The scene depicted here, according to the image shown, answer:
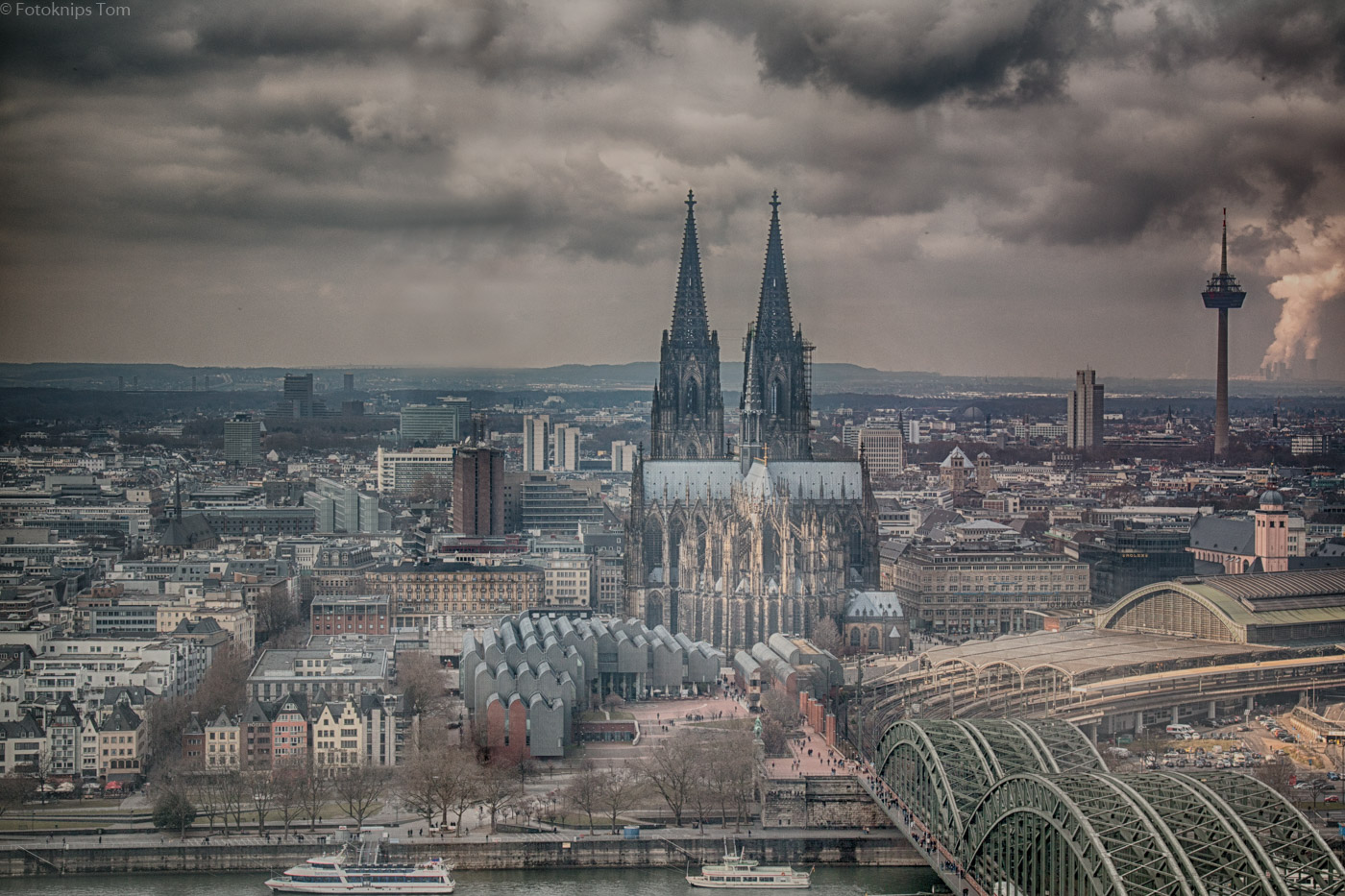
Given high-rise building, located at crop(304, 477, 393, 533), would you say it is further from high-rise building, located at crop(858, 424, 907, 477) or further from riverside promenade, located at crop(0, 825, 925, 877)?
riverside promenade, located at crop(0, 825, 925, 877)

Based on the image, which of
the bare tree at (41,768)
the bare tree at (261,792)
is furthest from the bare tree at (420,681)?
the bare tree at (41,768)

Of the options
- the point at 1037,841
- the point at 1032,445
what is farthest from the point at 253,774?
the point at 1032,445

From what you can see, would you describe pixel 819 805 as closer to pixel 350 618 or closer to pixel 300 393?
pixel 350 618

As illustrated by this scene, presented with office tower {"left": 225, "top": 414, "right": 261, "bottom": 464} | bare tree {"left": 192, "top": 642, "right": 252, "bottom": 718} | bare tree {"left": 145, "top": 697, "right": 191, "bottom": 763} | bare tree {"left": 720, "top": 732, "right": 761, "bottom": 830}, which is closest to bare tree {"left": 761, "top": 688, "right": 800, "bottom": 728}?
bare tree {"left": 720, "top": 732, "right": 761, "bottom": 830}

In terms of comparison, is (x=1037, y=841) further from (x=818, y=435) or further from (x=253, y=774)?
(x=818, y=435)

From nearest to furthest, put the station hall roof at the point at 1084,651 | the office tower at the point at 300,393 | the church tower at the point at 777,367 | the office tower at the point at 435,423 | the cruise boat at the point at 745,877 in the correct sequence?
the cruise boat at the point at 745,877 < the station hall roof at the point at 1084,651 < the church tower at the point at 777,367 < the office tower at the point at 300,393 < the office tower at the point at 435,423

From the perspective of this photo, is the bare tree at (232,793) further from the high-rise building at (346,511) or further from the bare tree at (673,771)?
the high-rise building at (346,511)
